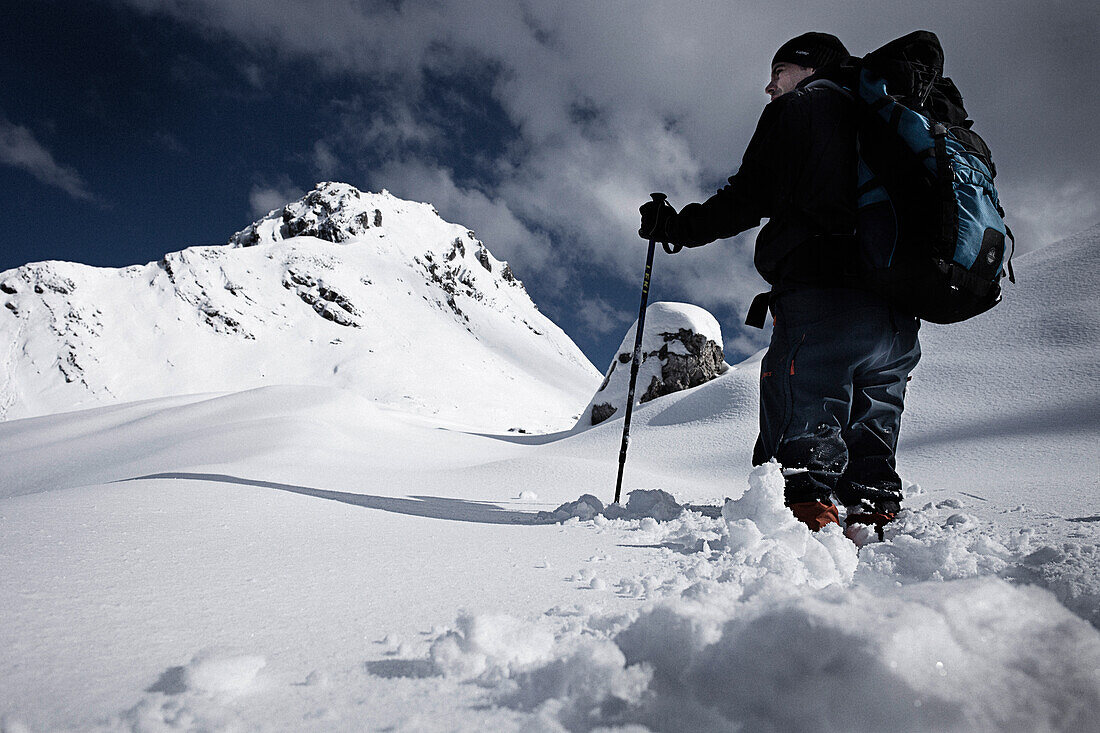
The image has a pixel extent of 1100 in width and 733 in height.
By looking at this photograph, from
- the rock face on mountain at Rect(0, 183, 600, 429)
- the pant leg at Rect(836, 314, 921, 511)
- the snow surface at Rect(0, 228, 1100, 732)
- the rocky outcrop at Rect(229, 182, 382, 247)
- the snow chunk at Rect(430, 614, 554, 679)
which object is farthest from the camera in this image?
the rocky outcrop at Rect(229, 182, 382, 247)

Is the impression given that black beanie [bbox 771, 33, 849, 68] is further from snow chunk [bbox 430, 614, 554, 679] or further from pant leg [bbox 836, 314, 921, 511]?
snow chunk [bbox 430, 614, 554, 679]

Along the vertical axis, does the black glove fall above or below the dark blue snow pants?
above

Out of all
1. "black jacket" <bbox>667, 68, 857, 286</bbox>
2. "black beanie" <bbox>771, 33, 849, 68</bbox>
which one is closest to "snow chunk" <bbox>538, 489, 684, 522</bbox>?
"black jacket" <bbox>667, 68, 857, 286</bbox>

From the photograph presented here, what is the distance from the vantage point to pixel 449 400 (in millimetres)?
33500

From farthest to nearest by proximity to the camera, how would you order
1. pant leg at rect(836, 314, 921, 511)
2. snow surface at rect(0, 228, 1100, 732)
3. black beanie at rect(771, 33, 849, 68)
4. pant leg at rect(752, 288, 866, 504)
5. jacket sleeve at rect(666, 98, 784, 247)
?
black beanie at rect(771, 33, 849, 68)
pant leg at rect(836, 314, 921, 511)
jacket sleeve at rect(666, 98, 784, 247)
pant leg at rect(752, 288, 866, 504)
snow surface at rect(0, 228, 1100, 732)

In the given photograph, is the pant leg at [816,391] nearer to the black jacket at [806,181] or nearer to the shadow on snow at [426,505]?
the black jacket at [806,181]

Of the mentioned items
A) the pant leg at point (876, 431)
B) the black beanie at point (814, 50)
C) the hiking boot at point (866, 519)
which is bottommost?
the hiking boot at point (866, 519)

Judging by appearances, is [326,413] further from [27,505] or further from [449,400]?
[449,400]

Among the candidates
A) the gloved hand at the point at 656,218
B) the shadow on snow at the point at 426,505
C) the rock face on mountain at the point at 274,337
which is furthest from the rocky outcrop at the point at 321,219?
the gloved hand at the point at 656,218

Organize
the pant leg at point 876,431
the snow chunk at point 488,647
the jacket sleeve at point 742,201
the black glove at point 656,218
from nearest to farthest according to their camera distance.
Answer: the snow chunk at point 488,647, the jacket sleeve at point 742,201, the pant leg at point 876,431, the black glove at point 656,218

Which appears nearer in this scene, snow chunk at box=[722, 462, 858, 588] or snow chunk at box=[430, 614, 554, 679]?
snow chunk at box=[430, 614, 554, 679]

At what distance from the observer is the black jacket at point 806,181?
1745mm

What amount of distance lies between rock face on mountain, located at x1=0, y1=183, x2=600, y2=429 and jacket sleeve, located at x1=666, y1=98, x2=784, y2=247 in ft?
77.7

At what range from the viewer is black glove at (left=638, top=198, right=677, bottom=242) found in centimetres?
227
